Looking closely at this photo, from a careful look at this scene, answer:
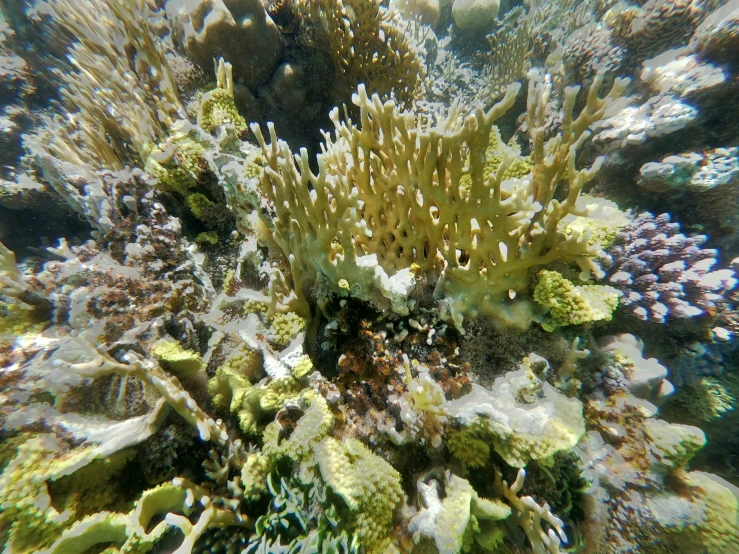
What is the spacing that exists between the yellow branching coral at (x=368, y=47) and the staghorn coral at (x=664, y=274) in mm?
4037

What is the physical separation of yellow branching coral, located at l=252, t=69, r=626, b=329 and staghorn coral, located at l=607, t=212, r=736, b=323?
1.15 m

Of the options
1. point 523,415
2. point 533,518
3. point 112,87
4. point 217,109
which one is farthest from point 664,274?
point 112,87

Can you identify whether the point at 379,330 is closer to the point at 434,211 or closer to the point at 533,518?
the point at 434,211

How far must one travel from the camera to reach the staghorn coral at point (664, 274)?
298cm

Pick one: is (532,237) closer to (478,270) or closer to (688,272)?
(478,270)

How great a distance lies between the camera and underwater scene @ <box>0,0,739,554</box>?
6.84 ft

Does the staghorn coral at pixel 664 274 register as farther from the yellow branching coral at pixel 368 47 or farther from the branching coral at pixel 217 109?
the branching coral at pixel 217 109

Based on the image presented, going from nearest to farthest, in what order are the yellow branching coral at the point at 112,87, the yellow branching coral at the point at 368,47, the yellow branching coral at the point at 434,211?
the yellow branching coral at the point at 434,211
the yellow branching coral at the point at 112,87
the yellow branching coral at the point at 368,47

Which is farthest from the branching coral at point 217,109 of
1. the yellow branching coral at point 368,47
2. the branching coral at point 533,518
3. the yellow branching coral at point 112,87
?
the branching coral at point 533,518

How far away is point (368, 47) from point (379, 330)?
4.72 metres

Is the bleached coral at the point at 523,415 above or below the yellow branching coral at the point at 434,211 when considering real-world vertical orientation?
below

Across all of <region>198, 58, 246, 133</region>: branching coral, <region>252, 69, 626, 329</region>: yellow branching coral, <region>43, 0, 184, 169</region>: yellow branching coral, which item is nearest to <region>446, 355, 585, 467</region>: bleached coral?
<region>252, 69, 626, 329</region>: yellow branching coral

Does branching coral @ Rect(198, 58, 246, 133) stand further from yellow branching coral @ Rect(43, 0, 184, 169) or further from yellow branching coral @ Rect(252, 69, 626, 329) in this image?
yellow branching coral @ Rect(252, 69, 626, 329)

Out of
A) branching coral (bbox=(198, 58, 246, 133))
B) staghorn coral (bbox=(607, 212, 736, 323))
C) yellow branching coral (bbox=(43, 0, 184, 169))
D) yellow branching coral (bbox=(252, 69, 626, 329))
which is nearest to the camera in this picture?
yellow branching coral (bbox=(252, 69, 626, 329))
